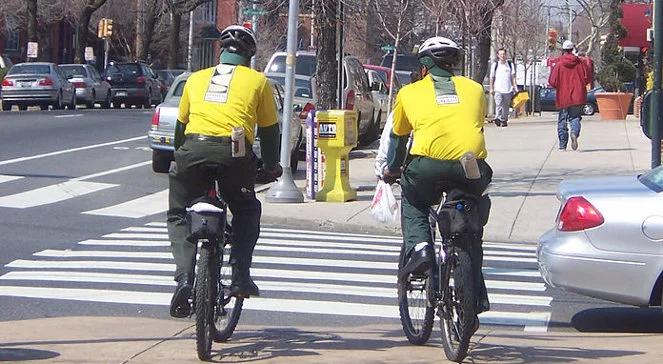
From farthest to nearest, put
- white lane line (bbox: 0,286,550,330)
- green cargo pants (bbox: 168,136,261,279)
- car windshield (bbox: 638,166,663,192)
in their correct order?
white lane line (bbox: 0,286,550,330) → car windshield (bbox: 638,166,663,192) → green cargo pants (bbox: 168,136,261,279)

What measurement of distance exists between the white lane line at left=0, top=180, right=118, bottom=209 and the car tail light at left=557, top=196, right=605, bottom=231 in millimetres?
9017

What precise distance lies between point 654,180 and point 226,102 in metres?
3.73

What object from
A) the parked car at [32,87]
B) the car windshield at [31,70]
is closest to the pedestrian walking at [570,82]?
the parked car at [32,87]

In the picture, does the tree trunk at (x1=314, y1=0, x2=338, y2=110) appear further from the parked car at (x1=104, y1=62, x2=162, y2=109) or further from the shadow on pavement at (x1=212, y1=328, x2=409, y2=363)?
the parked car at (x1=104, y1=62, x2=162, y2=109)

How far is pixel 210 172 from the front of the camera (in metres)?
7.16

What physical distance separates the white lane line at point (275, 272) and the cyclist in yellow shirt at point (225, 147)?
12.5ft

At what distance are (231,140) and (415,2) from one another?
1105 inches

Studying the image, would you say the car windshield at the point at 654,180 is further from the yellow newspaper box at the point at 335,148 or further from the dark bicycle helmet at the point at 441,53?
the yellow newspaper box at the point at 335,148

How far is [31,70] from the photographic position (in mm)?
41906

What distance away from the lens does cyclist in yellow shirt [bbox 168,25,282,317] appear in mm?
7078

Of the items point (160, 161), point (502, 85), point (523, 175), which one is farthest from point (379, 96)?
point (160, 161)

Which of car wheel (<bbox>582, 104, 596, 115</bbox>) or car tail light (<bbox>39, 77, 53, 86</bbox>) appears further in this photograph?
car wheel (<bbox>582, 104, 596, 115</bbox>)

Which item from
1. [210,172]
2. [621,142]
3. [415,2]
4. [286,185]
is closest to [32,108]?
[415,2]

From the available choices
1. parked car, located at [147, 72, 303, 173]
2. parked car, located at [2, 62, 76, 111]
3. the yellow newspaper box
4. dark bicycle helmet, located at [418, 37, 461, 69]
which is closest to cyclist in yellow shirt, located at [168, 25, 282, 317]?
dark bicycle helmet, located at [418, 37, 461, 69]
